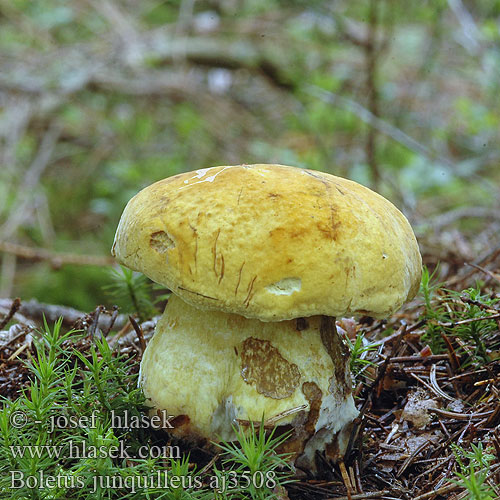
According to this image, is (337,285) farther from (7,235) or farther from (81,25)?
(81,25)

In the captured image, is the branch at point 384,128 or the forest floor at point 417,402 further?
the branch at point 384,128

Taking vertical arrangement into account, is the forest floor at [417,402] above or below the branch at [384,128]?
above

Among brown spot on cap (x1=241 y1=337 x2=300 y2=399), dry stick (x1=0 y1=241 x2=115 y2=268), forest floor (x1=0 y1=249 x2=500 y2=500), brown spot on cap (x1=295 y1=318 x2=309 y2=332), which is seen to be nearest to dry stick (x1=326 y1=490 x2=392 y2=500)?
forest floor (x1=0 y1=249 x2=500 y2=500)

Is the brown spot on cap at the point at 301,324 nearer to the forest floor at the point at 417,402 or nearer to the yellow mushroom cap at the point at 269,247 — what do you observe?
the yellow mushroom cap at the point at 269,247

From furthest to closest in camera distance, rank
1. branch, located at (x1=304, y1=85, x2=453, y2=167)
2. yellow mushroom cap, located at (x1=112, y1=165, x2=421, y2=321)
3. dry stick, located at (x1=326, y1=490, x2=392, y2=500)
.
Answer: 1. branch, located at (x1=304, y1=85, x2=453, y2=167)
2. dry stick, located at (x1=326, y1=490, x2=392, y2=500)
3. yellow mushroom cap, located at (x1=112, y1=165, x2=421, y2=321)

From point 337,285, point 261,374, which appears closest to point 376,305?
point 337,285

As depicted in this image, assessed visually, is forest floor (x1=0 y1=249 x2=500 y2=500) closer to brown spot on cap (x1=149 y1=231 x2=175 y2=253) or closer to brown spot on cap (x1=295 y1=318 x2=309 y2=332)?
brown spot on cap (x1=295 y1=318 x2=309 y2=332)

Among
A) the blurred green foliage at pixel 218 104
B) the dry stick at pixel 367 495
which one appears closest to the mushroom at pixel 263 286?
the dry stick at pixel 367 495
